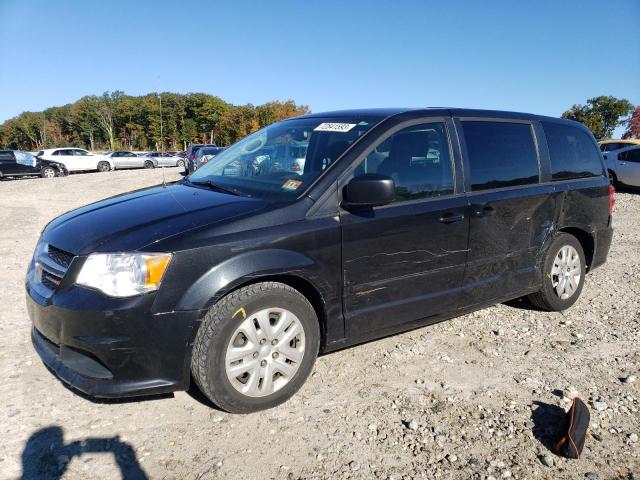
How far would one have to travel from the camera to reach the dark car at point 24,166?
22562 millimetres

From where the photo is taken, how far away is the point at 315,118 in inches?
153

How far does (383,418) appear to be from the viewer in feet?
9.23

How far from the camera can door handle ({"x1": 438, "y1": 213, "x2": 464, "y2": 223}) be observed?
134 inches

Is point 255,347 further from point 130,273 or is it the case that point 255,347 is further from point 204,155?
point 204,155

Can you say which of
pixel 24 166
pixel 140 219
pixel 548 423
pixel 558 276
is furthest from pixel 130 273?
pixel 24 166

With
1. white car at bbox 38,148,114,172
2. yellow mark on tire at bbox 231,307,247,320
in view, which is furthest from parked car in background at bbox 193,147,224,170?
yellow mark on tire at bbox 231,307,247,320

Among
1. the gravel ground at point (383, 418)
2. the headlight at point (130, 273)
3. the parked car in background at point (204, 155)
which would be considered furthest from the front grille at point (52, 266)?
the parked car in background at point (204, 155)

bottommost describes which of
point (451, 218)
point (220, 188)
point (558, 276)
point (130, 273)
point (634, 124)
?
point (558, 276)

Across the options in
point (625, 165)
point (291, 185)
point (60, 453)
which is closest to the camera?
point (60, 453)

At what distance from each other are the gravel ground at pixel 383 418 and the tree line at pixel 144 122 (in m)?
63.2

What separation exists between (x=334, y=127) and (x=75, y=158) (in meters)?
30.2

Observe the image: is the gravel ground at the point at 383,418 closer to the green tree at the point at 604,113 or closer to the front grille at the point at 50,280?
the front grille at the point at 50,280

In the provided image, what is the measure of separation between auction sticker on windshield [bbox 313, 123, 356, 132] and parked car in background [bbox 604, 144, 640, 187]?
15031 millimetres

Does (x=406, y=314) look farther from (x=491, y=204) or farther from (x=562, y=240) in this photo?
(x=562, y=240)
